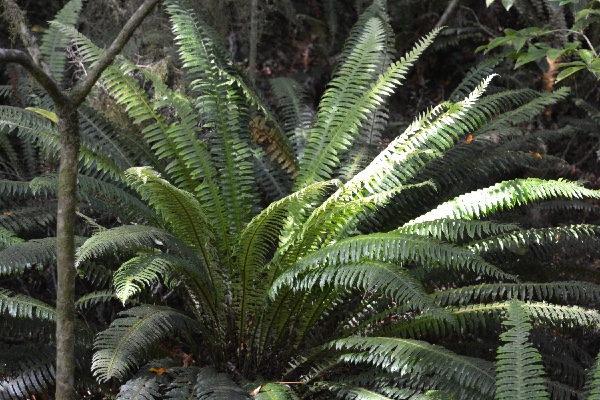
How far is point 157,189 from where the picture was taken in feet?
9.86

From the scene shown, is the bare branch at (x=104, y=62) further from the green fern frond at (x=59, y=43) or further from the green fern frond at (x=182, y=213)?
the green fern frond at (x=59, y=43)

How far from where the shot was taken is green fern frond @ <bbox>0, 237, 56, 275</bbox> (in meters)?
2.93

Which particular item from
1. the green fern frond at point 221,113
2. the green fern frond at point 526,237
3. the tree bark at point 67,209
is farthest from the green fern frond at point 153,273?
the green fern frond at point 526,237

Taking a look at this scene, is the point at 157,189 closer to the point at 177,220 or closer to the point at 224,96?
the point at 177,220

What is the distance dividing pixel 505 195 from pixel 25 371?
7.52 ft

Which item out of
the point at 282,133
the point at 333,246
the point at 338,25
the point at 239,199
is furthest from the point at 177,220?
the point at 338,25

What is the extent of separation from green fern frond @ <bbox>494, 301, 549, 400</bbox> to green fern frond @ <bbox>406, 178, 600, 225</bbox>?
0.66 meters

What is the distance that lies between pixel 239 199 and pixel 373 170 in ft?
2.71

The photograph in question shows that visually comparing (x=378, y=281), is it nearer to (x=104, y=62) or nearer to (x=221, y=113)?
(x=104, y=62)

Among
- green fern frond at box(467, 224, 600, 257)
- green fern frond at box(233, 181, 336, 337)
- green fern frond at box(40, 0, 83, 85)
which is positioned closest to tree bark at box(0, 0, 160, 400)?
green fern frond at box(233, 181, 336, 337)

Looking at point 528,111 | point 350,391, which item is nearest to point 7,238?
point 350,391

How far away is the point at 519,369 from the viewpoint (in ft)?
8.31

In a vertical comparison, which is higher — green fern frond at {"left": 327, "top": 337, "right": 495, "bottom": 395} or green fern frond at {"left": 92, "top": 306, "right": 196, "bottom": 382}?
green fern frond at {"left": 92, "top": 306, "right": 196, "bottom": 382}

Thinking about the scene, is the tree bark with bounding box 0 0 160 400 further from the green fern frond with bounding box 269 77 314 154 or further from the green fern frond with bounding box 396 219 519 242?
the green fern frond with bounding box 269 77 314 154
